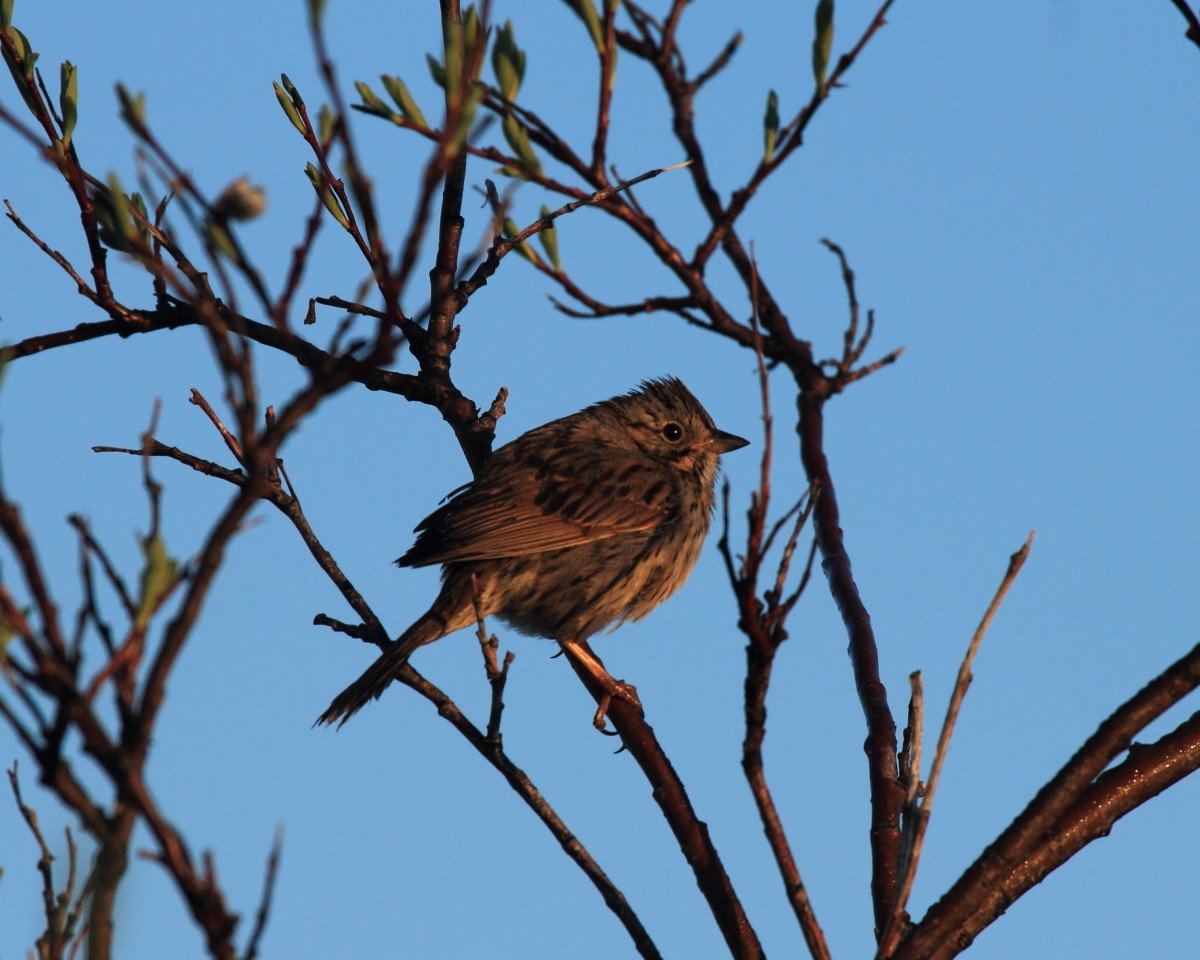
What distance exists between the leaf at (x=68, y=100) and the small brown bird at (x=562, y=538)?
95.4 inches

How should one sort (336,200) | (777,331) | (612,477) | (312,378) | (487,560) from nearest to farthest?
(312,378)
(336,200)
(777,331)
(487,560)
(612,477)

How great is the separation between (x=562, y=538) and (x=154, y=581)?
4494mm

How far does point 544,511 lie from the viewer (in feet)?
20.7

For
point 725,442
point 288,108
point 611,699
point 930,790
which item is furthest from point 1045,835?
point 725,442

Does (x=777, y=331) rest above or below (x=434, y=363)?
below

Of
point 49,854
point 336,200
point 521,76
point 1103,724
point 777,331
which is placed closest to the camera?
point 49,854

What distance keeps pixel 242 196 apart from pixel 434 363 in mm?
3264

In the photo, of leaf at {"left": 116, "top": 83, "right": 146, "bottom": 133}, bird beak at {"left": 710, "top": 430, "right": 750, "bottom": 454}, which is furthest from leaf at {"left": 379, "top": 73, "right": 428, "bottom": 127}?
bird beak at {"left": 710, "top": 430, "right": 750, "bottom": 454}

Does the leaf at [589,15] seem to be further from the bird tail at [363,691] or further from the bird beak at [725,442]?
the bird beak at [725,442]

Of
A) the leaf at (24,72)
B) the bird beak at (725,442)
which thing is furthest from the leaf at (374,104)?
the bird beak at (725,442)

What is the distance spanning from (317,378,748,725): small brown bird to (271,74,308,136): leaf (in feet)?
6.64

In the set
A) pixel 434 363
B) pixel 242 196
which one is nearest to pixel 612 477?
pixel 434 363

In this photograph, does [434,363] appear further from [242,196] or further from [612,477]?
[242,196]

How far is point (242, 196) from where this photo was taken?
6.61ft
